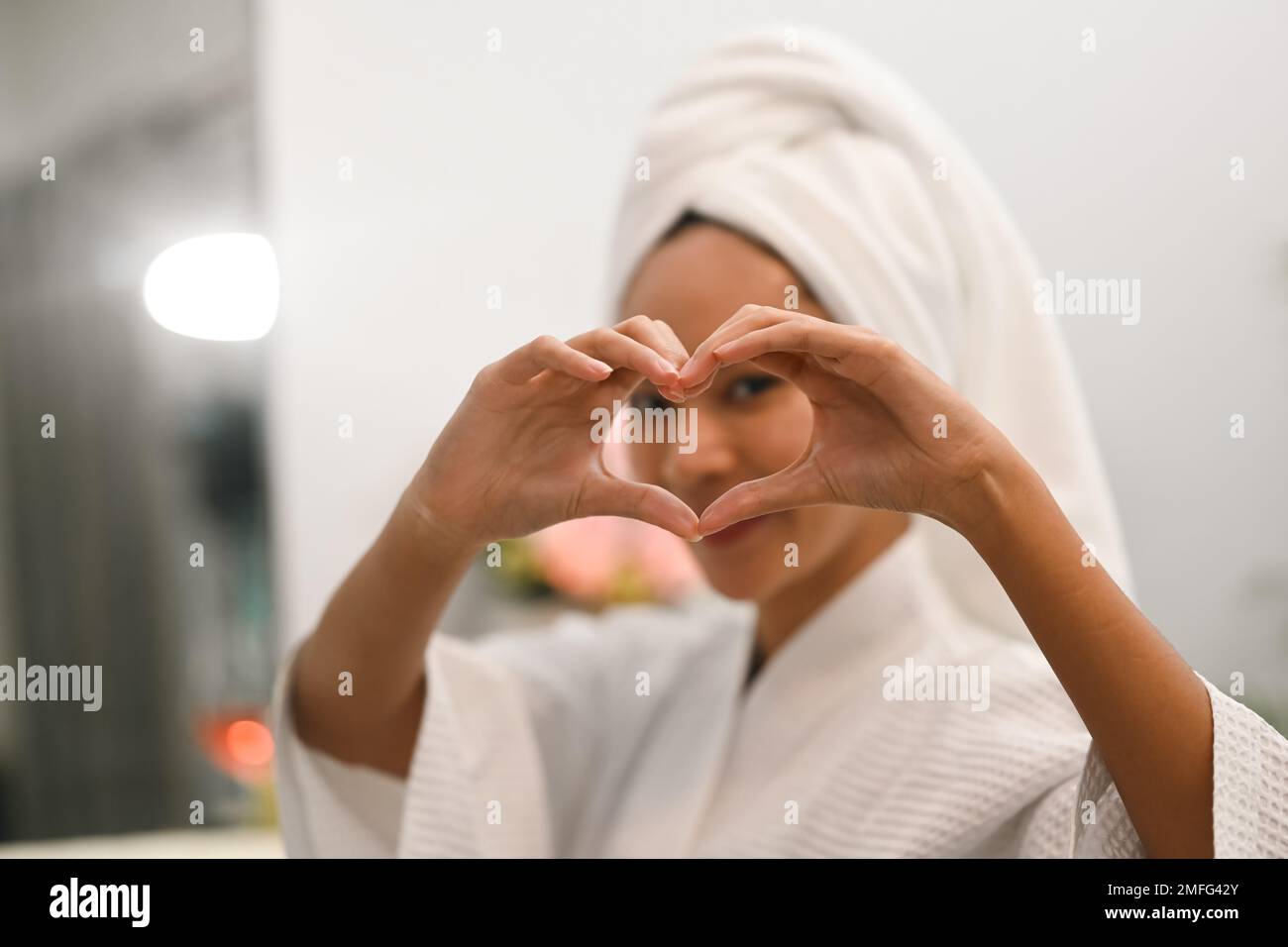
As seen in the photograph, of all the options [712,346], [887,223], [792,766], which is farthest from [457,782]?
[887,223]

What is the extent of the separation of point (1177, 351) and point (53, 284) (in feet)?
3.74

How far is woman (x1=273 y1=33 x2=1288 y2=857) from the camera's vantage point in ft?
1.23

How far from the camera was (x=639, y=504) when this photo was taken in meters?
0.38

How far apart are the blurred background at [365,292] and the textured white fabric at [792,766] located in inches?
8.6

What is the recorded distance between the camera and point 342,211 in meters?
0.96

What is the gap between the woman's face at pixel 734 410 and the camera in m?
0.54

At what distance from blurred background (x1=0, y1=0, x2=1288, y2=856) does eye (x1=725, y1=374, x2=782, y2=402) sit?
10.1 inches

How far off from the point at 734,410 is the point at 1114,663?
0.25 meters

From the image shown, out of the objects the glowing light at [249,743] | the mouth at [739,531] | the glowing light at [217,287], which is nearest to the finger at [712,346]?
the mouth at [739,531]

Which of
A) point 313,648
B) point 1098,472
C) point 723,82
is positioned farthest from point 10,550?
point 1098,472

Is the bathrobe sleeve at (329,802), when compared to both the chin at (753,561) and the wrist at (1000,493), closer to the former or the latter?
the chin at (753,561)

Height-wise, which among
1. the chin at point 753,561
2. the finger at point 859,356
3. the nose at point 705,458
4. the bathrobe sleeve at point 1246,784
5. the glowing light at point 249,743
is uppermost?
the finger at point 859,356

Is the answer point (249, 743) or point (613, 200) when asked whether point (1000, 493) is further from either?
point (249, 743)

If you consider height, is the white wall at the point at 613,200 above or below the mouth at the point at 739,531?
above
